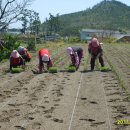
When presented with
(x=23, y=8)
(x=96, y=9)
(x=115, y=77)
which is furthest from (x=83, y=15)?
(x=115, y=77)

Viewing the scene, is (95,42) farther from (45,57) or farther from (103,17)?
(103,17)

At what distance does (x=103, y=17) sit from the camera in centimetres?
14938

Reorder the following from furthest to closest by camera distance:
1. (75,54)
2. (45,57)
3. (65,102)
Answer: (75,54)
(45,57)
(65,102)

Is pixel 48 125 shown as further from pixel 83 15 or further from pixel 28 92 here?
pixel 83 15

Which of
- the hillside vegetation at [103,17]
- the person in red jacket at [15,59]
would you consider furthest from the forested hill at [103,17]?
the person in red jacket at [15,59]

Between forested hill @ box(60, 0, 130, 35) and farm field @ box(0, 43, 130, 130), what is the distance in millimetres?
120398

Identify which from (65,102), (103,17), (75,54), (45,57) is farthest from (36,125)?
(103,17)

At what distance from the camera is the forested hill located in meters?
140

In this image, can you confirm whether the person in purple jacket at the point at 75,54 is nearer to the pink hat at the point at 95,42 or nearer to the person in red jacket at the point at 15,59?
the pink hat at the point at 95,42

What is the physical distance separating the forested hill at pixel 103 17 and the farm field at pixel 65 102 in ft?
395

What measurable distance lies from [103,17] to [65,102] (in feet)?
465

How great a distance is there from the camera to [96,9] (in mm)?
166500

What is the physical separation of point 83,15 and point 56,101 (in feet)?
511

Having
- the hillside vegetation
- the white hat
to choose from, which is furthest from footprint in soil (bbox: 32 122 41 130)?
the hillside vegetation
